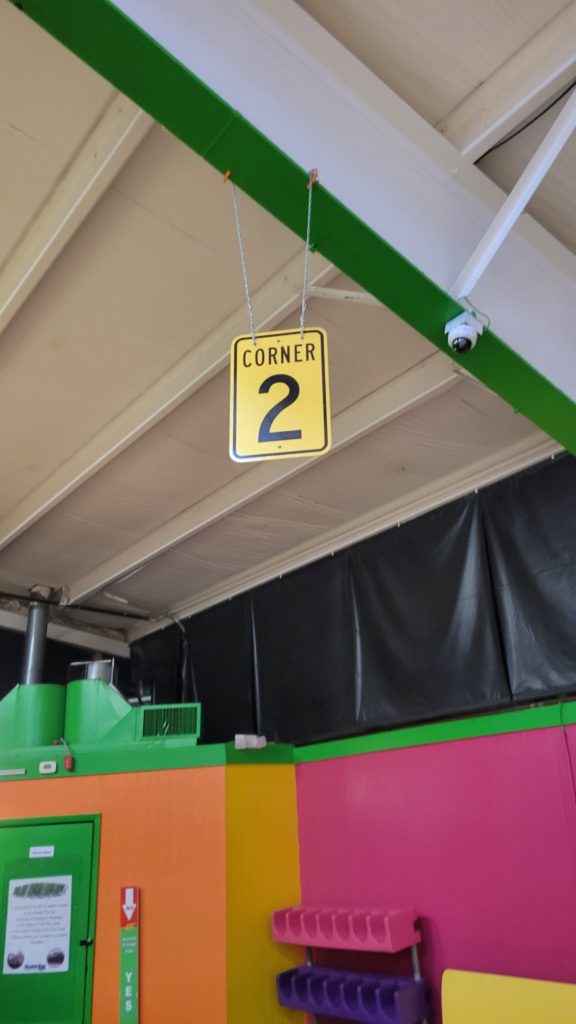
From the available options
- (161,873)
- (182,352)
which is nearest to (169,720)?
(161,873)

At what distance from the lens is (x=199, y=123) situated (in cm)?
191

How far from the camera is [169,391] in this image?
3398mm

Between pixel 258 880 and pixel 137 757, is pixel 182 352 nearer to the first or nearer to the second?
pixel 137 757

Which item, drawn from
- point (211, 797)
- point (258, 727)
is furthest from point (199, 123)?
point (258, 727)

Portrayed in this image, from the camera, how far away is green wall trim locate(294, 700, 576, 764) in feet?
10.6

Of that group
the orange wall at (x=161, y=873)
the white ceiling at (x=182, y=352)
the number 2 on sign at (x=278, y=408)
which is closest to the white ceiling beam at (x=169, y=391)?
the white ceiling at (x=182, y=352)

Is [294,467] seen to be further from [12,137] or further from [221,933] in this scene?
[221,933]

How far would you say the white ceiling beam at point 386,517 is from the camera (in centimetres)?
381

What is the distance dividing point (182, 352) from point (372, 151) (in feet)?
4.33

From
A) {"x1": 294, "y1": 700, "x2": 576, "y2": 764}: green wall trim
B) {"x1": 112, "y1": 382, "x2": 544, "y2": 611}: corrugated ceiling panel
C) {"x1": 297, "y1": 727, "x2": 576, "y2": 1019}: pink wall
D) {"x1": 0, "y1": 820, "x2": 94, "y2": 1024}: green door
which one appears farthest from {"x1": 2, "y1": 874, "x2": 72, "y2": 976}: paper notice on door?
{"x1": 112, "y1": 382, "x2": 544, "y2": 611}: corrugated ceiling panel

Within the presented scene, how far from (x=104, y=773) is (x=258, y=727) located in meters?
A: 1.16

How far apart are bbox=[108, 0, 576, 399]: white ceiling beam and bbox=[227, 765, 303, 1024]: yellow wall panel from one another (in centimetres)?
277

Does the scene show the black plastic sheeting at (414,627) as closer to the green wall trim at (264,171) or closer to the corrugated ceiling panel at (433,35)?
the green wall trim at (264,171)

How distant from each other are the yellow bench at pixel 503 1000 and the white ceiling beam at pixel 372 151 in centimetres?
219
